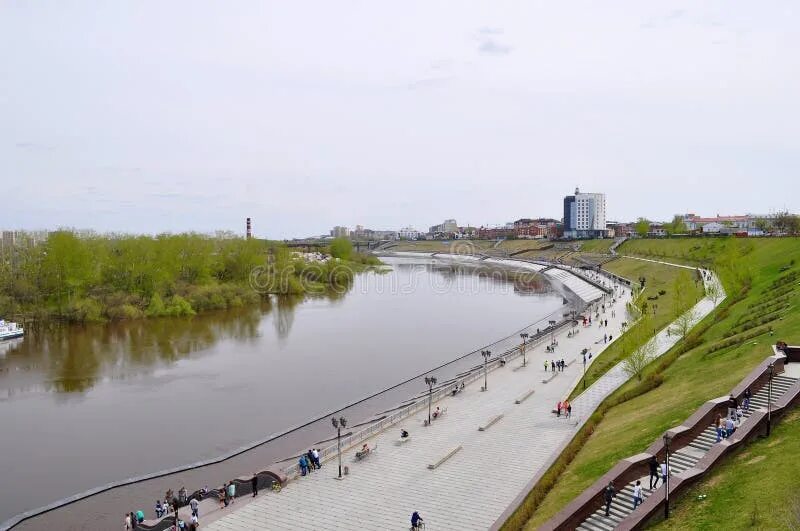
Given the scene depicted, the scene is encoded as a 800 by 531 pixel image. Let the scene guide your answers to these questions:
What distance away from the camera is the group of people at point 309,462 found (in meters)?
18.3

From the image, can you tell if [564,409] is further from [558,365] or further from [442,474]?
[558,365]

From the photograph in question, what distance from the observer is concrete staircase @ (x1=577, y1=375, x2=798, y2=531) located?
13.1m

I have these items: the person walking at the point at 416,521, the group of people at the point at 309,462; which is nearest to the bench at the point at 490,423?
the group of people at the point at 309,462

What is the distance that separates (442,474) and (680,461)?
6885 mm

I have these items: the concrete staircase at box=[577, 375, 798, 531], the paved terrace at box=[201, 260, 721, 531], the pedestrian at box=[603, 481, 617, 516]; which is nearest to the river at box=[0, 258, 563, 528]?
the paved terrace at box=[201, 260, 721, 531]

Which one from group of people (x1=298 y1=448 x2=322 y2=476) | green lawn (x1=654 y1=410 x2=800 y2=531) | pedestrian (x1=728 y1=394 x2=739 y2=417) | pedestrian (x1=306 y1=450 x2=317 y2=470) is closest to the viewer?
green lawn (x1=654 y1=410 x2=800 y2=531)

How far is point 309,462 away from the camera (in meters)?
18.7

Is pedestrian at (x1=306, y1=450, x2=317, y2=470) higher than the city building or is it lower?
lower

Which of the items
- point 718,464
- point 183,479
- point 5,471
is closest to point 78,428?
point 5,471

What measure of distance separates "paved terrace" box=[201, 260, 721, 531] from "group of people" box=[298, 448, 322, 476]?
0.88ft

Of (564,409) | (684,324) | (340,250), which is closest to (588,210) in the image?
(340,250)

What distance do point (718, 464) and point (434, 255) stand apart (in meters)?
170

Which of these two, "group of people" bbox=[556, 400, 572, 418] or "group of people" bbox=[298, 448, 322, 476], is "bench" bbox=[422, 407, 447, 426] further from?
"group of people" bbox=[298, 448, 322, 476]

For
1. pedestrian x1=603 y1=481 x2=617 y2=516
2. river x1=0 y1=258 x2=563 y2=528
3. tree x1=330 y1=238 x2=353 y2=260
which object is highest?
tree x1=330 y1=238 x2=353 y2=260
